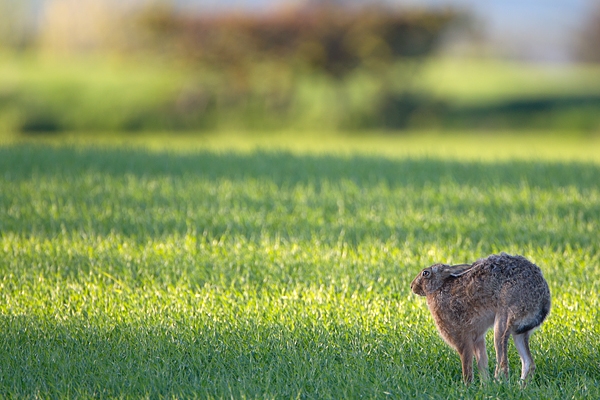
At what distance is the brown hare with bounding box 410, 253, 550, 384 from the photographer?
290cm

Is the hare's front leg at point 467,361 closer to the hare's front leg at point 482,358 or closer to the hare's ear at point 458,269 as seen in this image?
the hare's front leg at point 482,358

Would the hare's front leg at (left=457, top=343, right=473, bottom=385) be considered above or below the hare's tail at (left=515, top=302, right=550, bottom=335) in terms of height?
below

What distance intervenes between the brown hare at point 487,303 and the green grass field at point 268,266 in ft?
0.59

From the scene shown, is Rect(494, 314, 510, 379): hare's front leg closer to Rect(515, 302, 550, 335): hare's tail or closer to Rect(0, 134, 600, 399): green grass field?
Rect(515, 302, 550, 335): hare's tail

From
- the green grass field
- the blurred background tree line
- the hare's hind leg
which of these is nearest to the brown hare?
the hare's hind leg

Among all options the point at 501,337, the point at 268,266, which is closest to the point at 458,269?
the point at 501,337

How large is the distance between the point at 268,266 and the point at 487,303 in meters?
2.31

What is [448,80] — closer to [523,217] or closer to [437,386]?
[523,217]

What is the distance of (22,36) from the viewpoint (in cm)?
2911

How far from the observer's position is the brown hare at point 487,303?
2.90 m

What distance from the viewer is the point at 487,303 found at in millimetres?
3004

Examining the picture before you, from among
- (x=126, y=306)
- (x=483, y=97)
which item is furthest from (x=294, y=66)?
(x=126, y=306)

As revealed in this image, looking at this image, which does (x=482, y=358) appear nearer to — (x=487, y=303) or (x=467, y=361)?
(x=467, y=361)

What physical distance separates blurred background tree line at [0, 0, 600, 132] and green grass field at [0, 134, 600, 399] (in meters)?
9.37
